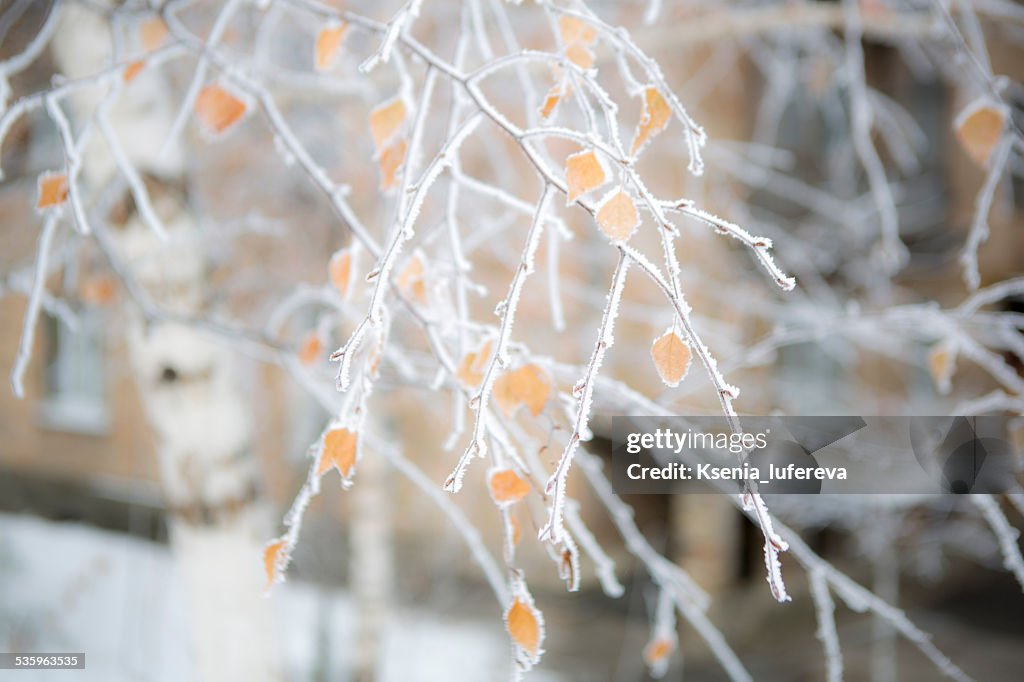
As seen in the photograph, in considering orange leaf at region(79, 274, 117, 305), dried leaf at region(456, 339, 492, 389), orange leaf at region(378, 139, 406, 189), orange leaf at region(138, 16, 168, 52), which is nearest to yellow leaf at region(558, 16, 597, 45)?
orange leaf at region(378, 139, 406, 189)

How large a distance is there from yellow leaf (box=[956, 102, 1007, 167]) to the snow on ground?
3925 millimetres

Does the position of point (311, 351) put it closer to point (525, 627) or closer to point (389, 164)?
point (389, 164)

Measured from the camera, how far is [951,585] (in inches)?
320

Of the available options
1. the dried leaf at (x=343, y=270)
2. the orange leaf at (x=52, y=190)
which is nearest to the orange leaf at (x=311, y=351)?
the dried leaf at (x=343, y=270)

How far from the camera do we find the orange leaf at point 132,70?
4.24 ft

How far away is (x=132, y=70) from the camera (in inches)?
52.2

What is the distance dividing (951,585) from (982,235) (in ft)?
27.0

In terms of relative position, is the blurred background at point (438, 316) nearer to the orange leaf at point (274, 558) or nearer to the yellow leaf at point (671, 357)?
the orange leaf at point (274, 558)

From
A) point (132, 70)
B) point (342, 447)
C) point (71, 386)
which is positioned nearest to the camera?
point (342, 447)

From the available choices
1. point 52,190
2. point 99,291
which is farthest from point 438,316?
point 99,291

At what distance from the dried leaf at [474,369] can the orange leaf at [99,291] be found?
1.53 metres

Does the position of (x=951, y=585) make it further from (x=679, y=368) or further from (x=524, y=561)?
(x=679, y=368)

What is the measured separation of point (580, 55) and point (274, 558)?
2.48 ft

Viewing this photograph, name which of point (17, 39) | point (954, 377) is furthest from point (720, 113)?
point (17, 39)
